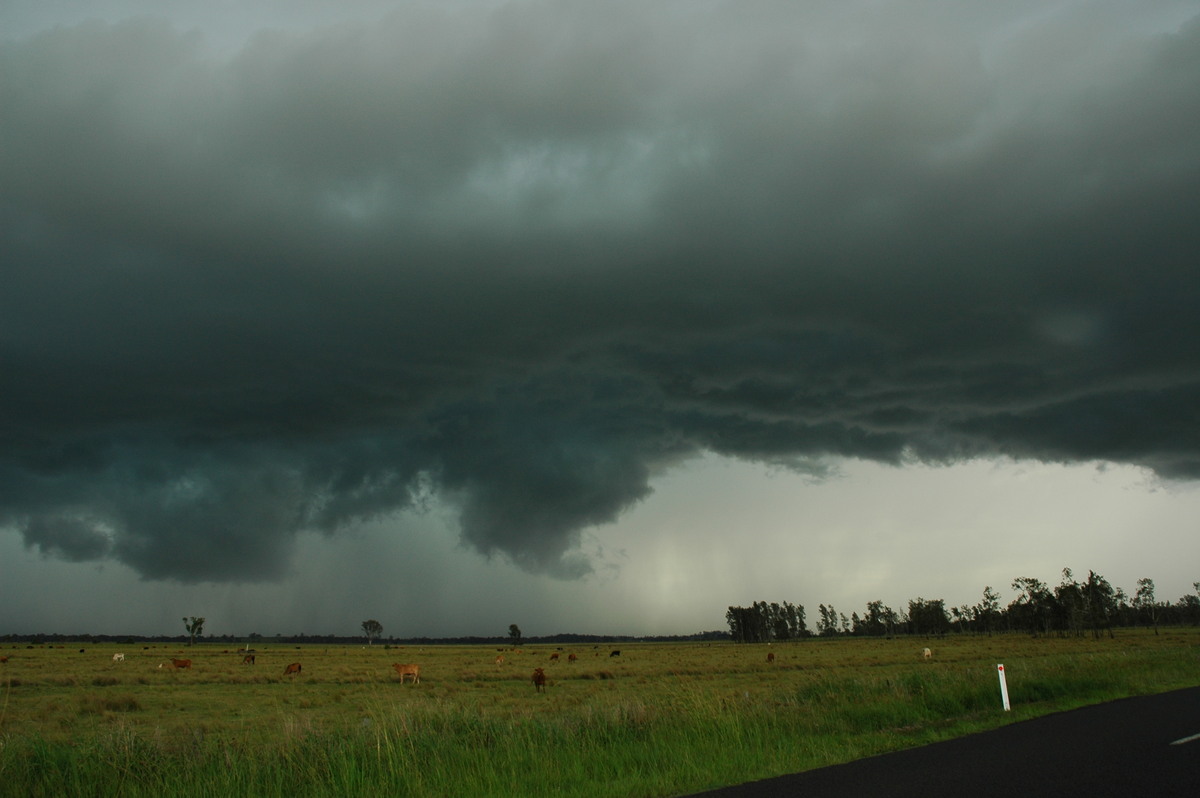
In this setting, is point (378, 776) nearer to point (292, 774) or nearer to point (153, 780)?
point (292, 774)

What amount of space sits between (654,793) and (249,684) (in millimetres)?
50154

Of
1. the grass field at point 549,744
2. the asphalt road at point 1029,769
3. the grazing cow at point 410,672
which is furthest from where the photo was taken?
the grazing cow at point 410,672

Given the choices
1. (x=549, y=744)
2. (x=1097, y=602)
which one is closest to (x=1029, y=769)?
(x=549, y=744)

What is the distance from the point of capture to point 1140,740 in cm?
1302

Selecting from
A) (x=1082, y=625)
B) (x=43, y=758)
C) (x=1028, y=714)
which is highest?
(x=43, y=758)

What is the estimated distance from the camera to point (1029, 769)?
1045cm

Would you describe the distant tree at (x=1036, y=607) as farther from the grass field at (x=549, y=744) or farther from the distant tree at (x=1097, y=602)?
the grass field at (x=549, y=744)

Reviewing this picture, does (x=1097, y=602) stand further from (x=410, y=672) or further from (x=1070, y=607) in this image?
(x=410, y=672)

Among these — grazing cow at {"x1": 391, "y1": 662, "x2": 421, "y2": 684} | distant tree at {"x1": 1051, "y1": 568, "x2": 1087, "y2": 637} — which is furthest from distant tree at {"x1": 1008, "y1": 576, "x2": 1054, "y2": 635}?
grazing cow at {"x1": 391, "y1": 662, "x2": 421, "y2": 684}

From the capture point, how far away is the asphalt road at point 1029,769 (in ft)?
29.6

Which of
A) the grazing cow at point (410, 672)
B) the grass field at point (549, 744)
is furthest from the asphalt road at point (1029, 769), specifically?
the grazing cow at point (410, 672)

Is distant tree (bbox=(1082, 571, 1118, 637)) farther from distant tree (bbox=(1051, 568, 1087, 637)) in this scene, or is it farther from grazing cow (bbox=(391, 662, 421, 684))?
grazing cow (bbox=(391, 662, 421, 684))

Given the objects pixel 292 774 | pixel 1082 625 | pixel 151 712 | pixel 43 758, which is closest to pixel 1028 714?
pixel 292 774

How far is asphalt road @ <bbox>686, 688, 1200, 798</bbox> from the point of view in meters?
9.02
